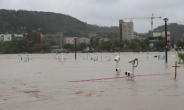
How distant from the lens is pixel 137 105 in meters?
10.1

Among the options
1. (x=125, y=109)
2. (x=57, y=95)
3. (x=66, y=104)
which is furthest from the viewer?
(x=57, y=95)

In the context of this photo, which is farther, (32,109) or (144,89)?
(144,89)

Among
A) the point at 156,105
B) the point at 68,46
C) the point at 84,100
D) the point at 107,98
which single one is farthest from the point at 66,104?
the point at 68,46

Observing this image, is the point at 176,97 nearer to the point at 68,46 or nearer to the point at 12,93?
→ the point at 12,93

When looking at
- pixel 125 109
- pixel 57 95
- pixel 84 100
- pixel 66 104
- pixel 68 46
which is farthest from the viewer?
pixel 68 46

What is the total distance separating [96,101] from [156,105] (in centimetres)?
202

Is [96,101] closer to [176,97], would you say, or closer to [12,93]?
[176,97]

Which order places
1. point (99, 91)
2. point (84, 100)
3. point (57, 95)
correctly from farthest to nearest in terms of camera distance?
point (99, 91), point (57, 95), point (84, 100)

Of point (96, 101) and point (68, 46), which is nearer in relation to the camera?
point (96, 101)

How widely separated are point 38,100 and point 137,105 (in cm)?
346

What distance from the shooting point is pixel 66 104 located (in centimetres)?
1065

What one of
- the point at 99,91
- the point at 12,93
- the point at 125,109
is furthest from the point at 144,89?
the point at 12,93

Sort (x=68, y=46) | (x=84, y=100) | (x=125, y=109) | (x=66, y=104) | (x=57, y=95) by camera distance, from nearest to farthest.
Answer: (x=125, y=109) → (x=66, y=104) → (x=84, y=100) → (x=57, y=95) → (x=68, y=46)

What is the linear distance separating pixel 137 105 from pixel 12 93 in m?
5.77
